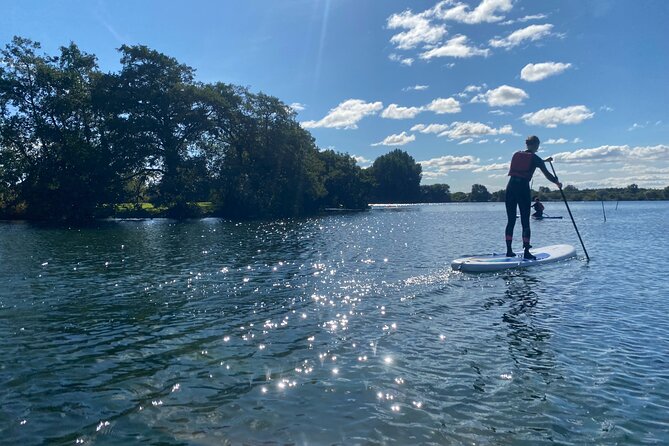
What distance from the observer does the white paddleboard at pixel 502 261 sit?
60.9 feet

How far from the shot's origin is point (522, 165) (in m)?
19.4

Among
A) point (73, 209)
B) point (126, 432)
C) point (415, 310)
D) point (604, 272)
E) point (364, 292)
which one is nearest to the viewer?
point (126, 432)

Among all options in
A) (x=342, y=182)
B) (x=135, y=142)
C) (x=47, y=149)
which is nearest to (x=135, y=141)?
(x=135, y=142)

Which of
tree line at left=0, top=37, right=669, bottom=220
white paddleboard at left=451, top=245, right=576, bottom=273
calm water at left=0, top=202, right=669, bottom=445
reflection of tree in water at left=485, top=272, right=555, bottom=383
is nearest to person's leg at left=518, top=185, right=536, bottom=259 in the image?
white paddleboard at left=451, top=245, right=576, bottom=273

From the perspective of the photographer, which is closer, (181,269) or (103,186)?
(181,269)

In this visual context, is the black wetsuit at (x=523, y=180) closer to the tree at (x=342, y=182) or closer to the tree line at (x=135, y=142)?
the tree line at (x=135, y=142)

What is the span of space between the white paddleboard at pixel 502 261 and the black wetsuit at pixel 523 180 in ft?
3.35

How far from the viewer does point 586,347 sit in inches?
360

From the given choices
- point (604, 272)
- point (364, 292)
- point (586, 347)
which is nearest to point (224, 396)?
point (586, 347)

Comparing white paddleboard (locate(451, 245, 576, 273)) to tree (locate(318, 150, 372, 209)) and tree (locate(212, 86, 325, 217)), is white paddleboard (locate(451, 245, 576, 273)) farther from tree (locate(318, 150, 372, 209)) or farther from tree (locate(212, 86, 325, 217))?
tree (locate(318, 150, 372, 209))

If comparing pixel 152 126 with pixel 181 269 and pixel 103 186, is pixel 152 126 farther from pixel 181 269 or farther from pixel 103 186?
pixel 181 269

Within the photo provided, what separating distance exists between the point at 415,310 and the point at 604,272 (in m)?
10.8

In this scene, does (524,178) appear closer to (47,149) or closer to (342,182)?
(47,149)

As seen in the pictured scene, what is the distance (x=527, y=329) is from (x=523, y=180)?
1075cm
